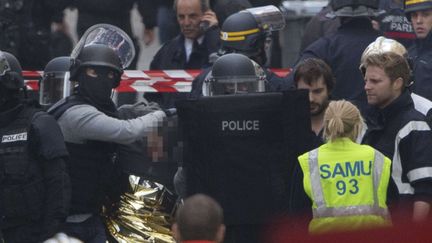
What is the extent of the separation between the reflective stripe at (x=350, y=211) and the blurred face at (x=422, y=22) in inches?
93.7

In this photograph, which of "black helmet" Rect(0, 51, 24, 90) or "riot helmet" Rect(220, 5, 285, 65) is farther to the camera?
"riot helmet" Rect(220, 5, 285, 65)

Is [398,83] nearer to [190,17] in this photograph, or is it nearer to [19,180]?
[19,180]

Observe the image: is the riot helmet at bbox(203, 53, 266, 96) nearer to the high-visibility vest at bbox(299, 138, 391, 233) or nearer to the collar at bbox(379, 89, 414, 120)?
the collar at bbox(379, 89, 414, 120)

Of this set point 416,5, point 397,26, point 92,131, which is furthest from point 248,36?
point 92,131

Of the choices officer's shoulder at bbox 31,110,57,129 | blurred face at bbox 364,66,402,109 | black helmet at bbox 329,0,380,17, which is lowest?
officer's shoulder at bbox 31,110,57,129

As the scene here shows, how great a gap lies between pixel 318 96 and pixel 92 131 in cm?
140

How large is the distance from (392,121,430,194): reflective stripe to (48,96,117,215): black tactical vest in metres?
1.75

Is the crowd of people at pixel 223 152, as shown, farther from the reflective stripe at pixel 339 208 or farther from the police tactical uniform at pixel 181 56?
the police tactical uniform at pixel 181 56

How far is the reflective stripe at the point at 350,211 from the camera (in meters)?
6.07

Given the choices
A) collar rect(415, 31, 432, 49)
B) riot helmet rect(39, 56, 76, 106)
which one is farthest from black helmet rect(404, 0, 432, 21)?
riot helmet rect(39, 56, 76, 106)

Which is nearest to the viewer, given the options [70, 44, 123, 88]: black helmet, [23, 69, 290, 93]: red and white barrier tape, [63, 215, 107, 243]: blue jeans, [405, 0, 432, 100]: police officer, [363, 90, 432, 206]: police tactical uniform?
[363, 90, 432, 206]: police tactical uniform

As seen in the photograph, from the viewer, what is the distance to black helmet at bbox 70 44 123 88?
23.1 feet

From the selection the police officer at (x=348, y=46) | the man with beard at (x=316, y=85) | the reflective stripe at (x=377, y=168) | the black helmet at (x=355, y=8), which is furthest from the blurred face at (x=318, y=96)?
the black helmet at (x=355, y=8)

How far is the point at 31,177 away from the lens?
654cm
